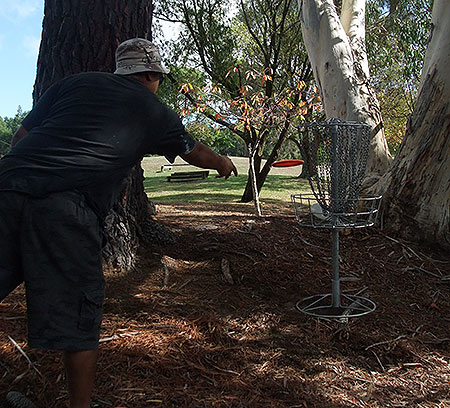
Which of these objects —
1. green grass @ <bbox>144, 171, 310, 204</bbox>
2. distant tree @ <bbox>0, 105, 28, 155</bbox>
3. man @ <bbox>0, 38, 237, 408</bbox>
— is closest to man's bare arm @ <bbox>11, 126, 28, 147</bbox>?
man @ <bbox>0, 38, 237, 408</bbox>

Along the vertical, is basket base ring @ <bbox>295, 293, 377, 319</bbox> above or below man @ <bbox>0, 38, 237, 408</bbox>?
below

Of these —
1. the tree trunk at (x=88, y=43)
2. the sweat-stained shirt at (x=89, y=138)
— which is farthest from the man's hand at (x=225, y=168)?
the tree trunk at (x=88, y=43)

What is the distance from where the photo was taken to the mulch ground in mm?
2562

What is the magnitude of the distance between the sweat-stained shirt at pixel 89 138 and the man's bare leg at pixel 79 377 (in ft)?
2.04

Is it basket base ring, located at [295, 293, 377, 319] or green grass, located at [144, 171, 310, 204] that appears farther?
green grass, located at [144, 171, 310, 204]

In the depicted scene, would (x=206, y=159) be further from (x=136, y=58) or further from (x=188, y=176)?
(x=188, y=176)

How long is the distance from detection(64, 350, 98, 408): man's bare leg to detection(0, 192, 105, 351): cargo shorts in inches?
1.7

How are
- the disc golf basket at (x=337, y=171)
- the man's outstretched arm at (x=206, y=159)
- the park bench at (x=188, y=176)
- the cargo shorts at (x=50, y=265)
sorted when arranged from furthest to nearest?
1. the park bench at (x=188, y=176)
2. the disc golf basket at (x=337, y=171)
3. the man's outstretched arm at (x=206, y=159)
4. the cargo shorts at (x=50, y=265)

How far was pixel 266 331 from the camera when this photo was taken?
3.28 metres

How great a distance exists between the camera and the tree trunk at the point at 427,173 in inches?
197

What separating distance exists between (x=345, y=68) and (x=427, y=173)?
1.79 meters

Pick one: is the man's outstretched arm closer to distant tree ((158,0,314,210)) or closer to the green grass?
distant tree ((158,0,314,210))

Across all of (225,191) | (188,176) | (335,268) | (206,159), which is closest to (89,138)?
(206,159)

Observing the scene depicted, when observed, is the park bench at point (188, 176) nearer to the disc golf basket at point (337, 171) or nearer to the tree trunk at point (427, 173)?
the tree trunk at point (427, 173)
